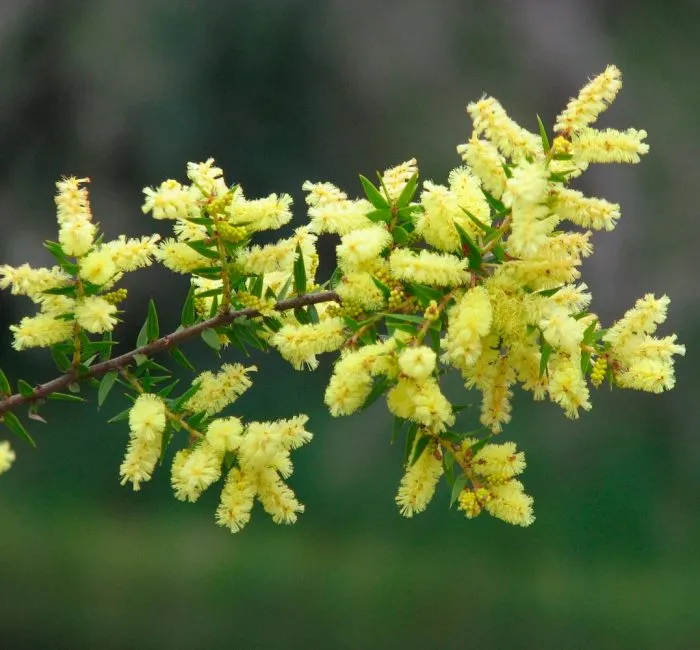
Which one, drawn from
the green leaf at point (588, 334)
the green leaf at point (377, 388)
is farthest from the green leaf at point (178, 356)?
the green leaf at point (588, 334)

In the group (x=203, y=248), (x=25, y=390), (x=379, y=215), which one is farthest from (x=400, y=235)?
(x=25, y=390)

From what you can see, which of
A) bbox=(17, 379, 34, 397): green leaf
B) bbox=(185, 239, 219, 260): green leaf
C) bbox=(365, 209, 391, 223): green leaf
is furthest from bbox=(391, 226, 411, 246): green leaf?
bbox=(17, 379, 34, 397): green leaf

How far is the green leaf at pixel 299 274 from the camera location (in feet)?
2.13

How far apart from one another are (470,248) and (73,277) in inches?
9.6

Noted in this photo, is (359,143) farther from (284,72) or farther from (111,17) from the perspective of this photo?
(111,17)

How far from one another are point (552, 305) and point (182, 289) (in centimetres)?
179

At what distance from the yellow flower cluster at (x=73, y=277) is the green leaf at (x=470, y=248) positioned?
183 millimetres

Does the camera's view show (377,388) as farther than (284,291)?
No

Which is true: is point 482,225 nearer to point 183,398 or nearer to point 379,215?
point 379,215

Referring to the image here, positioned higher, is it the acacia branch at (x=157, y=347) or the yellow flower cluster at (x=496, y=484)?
the acacia branch at (x=157, y=347)

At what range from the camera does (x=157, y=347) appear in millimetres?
677

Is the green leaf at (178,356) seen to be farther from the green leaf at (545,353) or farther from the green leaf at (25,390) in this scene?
the green leaf at (545,353)

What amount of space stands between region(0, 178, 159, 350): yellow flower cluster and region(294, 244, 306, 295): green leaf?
0.09m

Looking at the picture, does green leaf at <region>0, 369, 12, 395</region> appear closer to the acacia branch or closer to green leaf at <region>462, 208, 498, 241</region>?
the acacia branch
